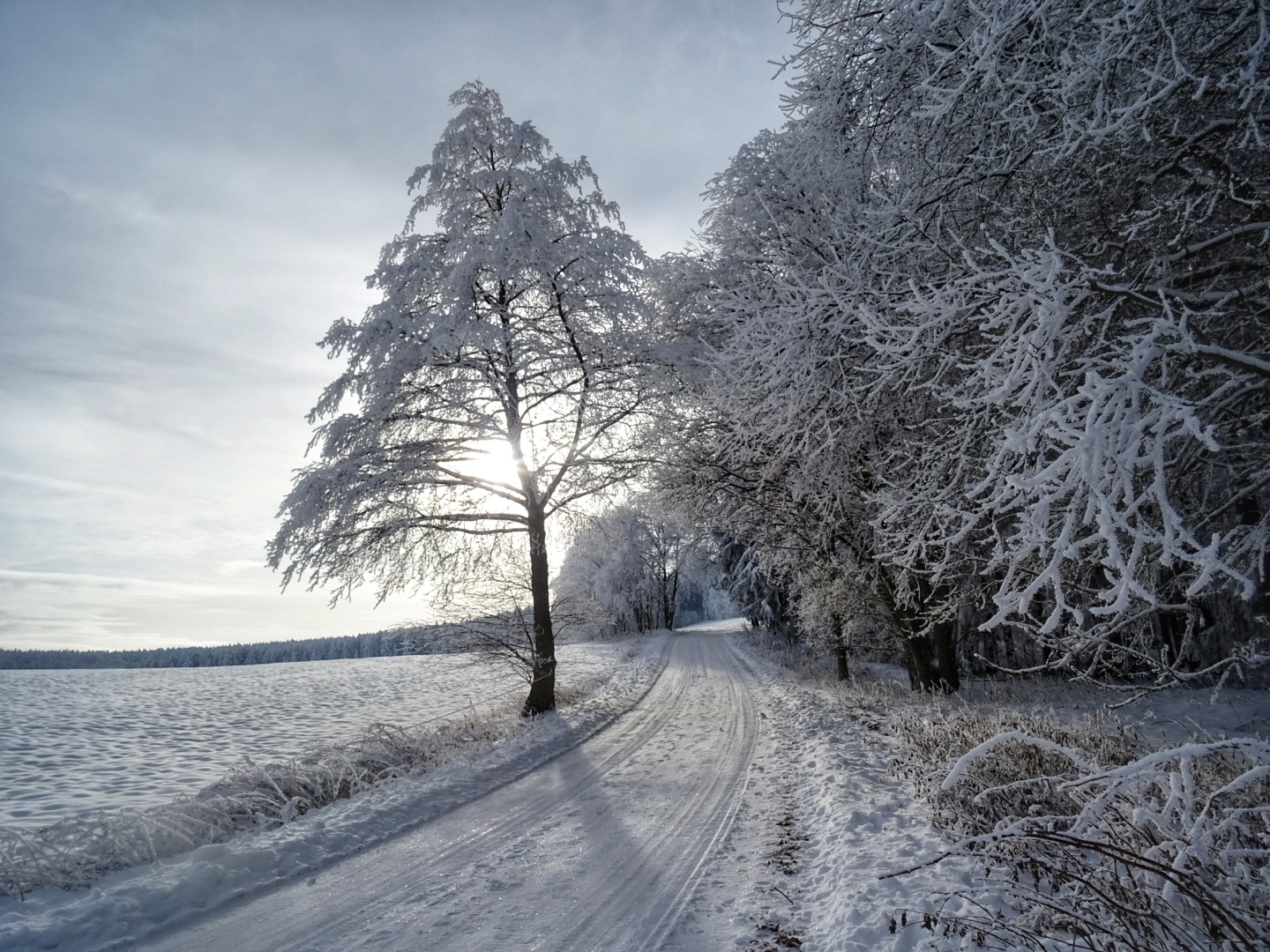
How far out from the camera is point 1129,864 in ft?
8.24

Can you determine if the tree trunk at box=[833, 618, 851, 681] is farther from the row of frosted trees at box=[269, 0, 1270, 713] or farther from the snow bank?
the snow bank

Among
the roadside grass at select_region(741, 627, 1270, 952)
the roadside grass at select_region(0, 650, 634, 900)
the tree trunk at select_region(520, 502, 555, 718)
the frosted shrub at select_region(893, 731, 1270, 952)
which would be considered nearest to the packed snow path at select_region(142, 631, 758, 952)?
the roadside grass at select_region(0, 650, 634, 900)

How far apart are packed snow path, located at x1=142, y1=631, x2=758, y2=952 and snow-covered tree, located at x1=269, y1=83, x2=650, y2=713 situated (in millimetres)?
4996

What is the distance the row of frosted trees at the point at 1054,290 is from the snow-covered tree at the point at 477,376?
4.66 m

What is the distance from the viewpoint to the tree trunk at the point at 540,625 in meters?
11.9

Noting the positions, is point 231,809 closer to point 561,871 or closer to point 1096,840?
point 561,871

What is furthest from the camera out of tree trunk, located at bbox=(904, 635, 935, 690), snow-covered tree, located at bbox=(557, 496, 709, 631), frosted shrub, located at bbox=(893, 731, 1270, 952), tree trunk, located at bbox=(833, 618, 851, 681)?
snow-covered tree, located at bbox=(557, 496, 709, 631)

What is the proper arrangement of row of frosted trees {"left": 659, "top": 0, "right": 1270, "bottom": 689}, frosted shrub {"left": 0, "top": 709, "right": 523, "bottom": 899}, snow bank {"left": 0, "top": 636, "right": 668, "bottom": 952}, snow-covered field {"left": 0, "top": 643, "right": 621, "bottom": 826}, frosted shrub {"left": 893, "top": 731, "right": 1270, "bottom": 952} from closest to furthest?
frosted shrub {"left": 893, "top": 731, "right": 1270, "bottom": 952}
row of frosted trees {"left": 659, "top": 0, "right": 1270, "bottom": 689}
snow bank {"left": 0, "top": 636, "right": 668, "bottom": 952}
frosted shrub {"left": 0, "top": 709, "right": 523, "bottom": 899}
snow-covered field {"left": 0, "top": 643, "right": 621, "bottom": 826}

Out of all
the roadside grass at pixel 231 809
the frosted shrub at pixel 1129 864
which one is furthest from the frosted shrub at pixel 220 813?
the frosted shrub at pixel 1129 864

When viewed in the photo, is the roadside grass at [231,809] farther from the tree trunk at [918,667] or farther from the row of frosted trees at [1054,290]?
the tree trunk at [918,667]

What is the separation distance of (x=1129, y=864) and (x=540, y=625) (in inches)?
403

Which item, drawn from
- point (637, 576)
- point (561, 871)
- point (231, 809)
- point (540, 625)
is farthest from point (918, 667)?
point (637, 576)

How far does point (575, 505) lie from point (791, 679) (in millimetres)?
9070

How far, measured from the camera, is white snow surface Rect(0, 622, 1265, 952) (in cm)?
389
